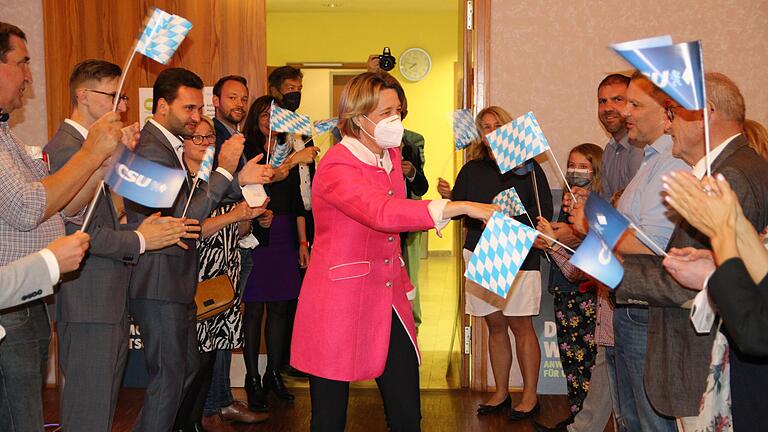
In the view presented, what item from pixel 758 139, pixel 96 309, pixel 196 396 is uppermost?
pixel 758 139

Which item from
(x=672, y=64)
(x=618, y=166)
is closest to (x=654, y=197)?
(x=672, y=64)

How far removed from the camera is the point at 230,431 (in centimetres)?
440

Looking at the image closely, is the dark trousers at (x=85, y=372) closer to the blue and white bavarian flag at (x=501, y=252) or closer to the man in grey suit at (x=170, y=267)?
the man in grey suit at (x=170, y=267)

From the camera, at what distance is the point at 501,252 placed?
2.42 meters

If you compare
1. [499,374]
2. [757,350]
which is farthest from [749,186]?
[499,374]

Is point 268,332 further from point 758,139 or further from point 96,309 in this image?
point 758,139

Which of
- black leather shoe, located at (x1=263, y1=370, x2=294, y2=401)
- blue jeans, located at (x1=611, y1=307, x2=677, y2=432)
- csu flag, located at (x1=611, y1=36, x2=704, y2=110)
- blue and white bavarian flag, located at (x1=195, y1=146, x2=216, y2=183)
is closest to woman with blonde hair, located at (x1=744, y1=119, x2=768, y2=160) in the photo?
blue jeans, located at (x1=611, y1=307, x2=677, y2=432)

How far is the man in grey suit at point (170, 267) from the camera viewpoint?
3359 millimetres

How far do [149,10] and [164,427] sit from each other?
2.87 meters

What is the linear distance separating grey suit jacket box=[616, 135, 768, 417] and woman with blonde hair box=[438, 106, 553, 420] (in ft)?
6.41

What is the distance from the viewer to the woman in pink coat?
2.82 m

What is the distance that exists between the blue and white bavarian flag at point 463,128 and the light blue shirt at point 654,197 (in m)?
1.55

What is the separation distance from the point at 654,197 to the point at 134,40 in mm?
3686

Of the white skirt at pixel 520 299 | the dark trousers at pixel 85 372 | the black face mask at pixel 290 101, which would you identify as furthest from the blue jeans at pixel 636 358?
the black face mask at pixel 290 101
